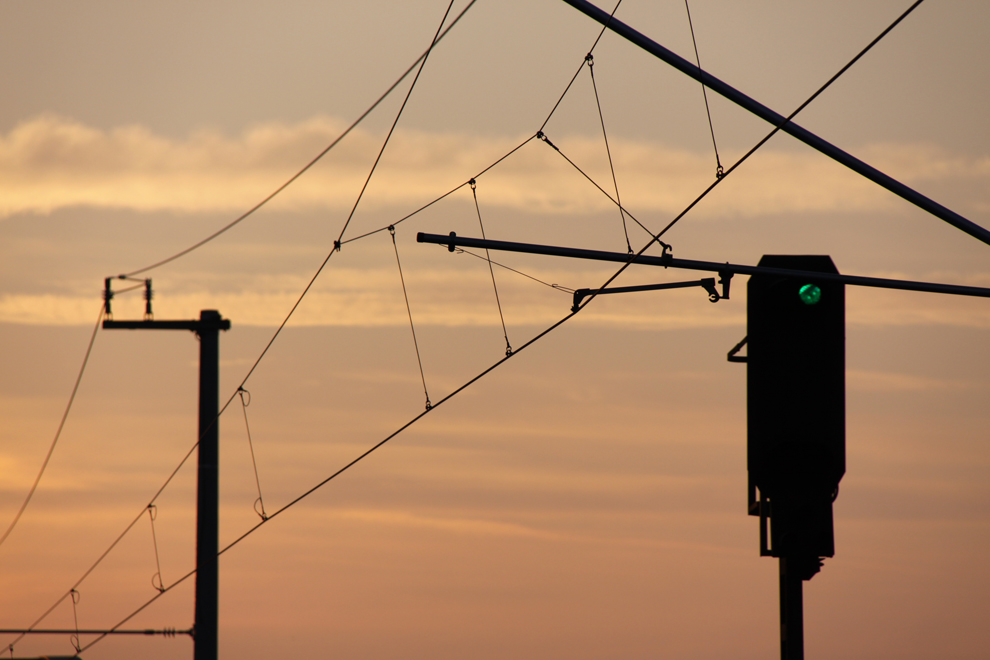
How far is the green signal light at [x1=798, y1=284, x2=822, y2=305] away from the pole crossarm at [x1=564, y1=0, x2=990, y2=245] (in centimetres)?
94

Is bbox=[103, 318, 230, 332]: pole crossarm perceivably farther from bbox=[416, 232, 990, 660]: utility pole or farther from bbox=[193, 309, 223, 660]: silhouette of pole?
bbox=[416, 232, 990, 660]: utility pole

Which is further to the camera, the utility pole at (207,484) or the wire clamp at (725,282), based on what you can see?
the utility pole at (207,484)

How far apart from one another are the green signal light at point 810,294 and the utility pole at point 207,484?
13878 millimetres

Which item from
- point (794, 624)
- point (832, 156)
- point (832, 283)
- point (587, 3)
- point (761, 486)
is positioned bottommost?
point (794, 624)

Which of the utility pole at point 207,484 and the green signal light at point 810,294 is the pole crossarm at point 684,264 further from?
the utility pole at point 207,484

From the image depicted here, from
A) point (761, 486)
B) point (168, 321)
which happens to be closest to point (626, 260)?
Result: point (761, 486)

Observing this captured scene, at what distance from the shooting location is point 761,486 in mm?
11297

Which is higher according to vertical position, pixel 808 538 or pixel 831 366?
pixel 831 366

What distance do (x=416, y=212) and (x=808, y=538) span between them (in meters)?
6.89

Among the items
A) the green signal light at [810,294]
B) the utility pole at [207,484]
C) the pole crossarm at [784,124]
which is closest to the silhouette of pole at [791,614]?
the green signal light at [810,294]

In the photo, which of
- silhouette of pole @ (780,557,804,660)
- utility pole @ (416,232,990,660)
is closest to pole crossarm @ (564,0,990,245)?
utility pole @ (416,232,990,660)

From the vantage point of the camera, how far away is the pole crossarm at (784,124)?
10.9 metres

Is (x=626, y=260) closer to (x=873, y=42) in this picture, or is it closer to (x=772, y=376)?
(x=772, y=376)

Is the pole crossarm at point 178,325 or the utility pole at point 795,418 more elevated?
the pole crossarm at point 178,325
